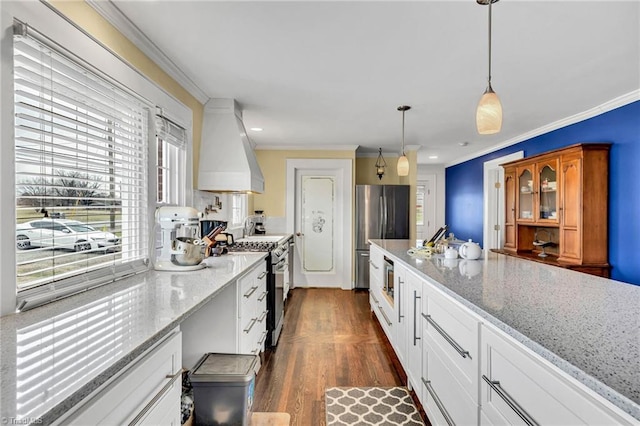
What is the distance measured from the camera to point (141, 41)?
204 centimetres

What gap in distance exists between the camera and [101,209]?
1.72m

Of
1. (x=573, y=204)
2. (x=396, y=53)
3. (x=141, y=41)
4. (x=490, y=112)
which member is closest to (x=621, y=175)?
(x=573, y=204)

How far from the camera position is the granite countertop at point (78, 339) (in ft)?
2.19

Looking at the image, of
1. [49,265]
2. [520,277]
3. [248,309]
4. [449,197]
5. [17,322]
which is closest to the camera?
[17,322]

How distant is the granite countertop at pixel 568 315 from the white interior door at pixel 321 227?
365 cm

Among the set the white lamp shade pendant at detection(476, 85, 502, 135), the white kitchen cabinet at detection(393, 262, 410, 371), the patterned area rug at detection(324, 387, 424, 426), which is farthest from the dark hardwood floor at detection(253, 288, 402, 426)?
the white lamp shade pendant at detection(476, 85, 502, 135)

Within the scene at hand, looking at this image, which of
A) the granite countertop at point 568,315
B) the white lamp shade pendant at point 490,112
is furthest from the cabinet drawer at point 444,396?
the white lamp shade pendant at point 490,112

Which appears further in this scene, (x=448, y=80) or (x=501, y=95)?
(x=501, y=95)

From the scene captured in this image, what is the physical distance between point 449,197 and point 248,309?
261 inches

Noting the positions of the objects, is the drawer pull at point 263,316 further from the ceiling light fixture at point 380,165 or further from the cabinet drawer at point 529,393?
the ceiling light fixture at point 380,165

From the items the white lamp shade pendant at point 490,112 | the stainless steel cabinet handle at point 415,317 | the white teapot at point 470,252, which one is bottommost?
the stainless steel cabinet handle at point 415,317

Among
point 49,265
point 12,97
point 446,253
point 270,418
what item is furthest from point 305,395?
point 12,97

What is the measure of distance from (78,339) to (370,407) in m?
1.87

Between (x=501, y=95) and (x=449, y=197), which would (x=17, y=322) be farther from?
(x=449, y=197)
